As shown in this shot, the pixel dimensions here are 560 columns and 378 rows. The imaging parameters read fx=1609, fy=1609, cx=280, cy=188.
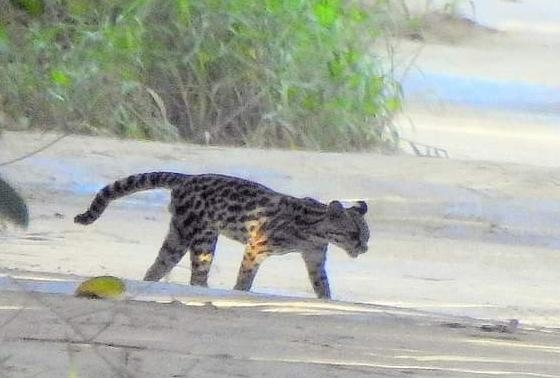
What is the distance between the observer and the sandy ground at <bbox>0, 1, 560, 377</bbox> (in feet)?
13.3

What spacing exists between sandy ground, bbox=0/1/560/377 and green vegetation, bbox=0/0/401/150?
736 mm

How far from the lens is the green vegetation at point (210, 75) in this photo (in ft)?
40.3

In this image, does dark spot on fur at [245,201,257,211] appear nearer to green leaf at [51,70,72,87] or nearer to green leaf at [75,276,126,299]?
green leaf at [75,276,126,299]

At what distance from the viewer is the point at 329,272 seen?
7.98 m

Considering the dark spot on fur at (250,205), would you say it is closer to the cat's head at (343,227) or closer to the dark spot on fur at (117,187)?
the cat's head at (343,227)

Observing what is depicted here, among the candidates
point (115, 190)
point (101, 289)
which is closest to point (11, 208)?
point (101, 289)

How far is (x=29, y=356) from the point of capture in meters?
3.83

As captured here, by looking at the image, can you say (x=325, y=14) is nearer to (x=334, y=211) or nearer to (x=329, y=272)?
(x=329, y=272)

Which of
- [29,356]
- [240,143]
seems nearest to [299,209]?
[29,356]

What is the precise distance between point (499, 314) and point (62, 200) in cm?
351

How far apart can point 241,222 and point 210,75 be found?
603 cm

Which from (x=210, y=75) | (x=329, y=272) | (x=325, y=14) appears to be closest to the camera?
(x=329, y=272)

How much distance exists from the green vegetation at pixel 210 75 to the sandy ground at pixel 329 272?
736 mm

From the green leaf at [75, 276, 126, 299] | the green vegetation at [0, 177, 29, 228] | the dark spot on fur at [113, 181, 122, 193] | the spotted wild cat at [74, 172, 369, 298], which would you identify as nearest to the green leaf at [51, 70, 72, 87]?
the spotted wild cat at [74, 172, 369, 298]
